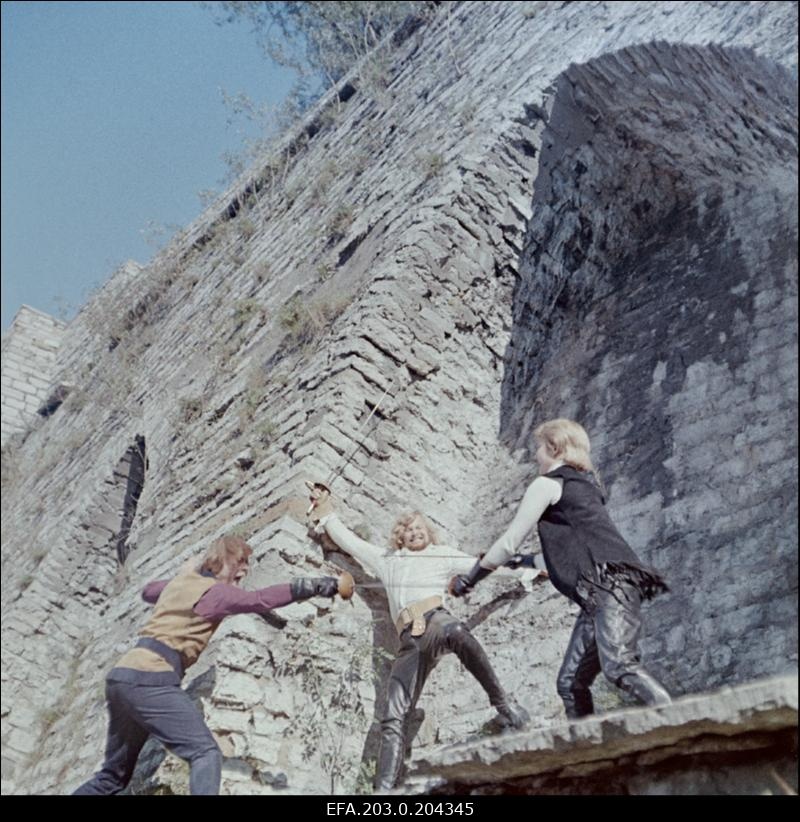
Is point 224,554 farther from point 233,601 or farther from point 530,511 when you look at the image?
point 530,511

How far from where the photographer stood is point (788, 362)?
16.1ft

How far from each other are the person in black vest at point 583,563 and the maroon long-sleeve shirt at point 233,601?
3.26ft

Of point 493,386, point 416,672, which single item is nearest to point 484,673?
point 416,672

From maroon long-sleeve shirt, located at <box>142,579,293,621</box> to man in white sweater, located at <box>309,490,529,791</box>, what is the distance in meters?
0.62

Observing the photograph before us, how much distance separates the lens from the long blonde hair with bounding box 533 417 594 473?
404 centimetres

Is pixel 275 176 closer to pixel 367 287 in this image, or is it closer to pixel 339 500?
pixel 367 287

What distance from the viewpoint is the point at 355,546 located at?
16.5 ft

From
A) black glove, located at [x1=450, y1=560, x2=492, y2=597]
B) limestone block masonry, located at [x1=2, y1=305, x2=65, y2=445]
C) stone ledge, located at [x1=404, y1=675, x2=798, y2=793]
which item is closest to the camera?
stone ledge, located at [x1=404, y1=675, x2=798, y2=793]

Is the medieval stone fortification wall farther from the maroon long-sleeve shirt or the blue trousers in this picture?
the maroon long-sleeve shirt

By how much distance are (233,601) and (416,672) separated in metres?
0.90

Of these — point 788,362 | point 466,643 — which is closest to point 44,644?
point 466,643

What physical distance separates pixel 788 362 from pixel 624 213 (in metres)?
2.24

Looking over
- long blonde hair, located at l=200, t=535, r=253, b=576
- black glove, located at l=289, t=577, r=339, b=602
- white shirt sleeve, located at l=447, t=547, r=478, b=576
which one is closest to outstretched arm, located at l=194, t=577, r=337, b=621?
black glove, located at l=289, t=577, r=339, b=602

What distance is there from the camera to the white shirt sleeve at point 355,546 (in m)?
4.97
